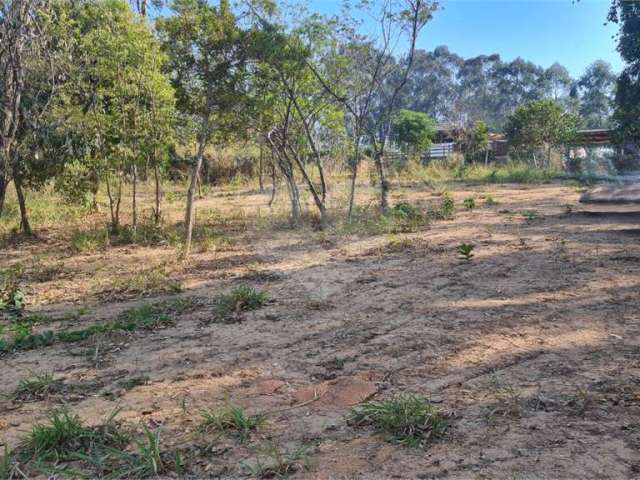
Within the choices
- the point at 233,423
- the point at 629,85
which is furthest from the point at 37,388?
the point at 629,85

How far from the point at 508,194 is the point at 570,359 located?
1009 centimetres

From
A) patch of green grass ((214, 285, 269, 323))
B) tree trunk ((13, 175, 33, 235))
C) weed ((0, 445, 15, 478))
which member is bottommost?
weed ((0, 445, 15, 478))

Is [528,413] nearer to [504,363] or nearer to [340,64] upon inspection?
[504,363]

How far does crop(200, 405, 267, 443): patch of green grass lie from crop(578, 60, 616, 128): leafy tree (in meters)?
42.0

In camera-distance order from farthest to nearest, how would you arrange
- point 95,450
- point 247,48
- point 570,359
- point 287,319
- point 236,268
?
point 247,48 → point 236,268 → point 287,319 → point 570,359 → point 95,450

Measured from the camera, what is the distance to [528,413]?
8.02 ft

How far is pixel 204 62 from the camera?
24.3 feet

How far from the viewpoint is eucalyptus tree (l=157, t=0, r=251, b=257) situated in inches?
282

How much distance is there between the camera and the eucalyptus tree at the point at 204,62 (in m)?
7.16

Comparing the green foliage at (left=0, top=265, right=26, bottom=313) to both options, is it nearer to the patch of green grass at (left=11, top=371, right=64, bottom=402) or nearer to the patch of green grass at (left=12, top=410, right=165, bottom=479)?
the patch of green grass at (left=11, top=371, right=64, bottom=402)

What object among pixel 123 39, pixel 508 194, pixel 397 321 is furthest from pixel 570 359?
pixel 508 194

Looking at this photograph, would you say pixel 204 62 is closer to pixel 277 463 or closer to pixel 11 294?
pixel 11 294

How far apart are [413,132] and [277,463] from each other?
77.6 feet

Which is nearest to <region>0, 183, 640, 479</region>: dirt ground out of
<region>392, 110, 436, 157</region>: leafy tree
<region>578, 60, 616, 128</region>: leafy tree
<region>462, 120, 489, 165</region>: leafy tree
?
<region>462, 120, 489, 165</region>: leafy tree
